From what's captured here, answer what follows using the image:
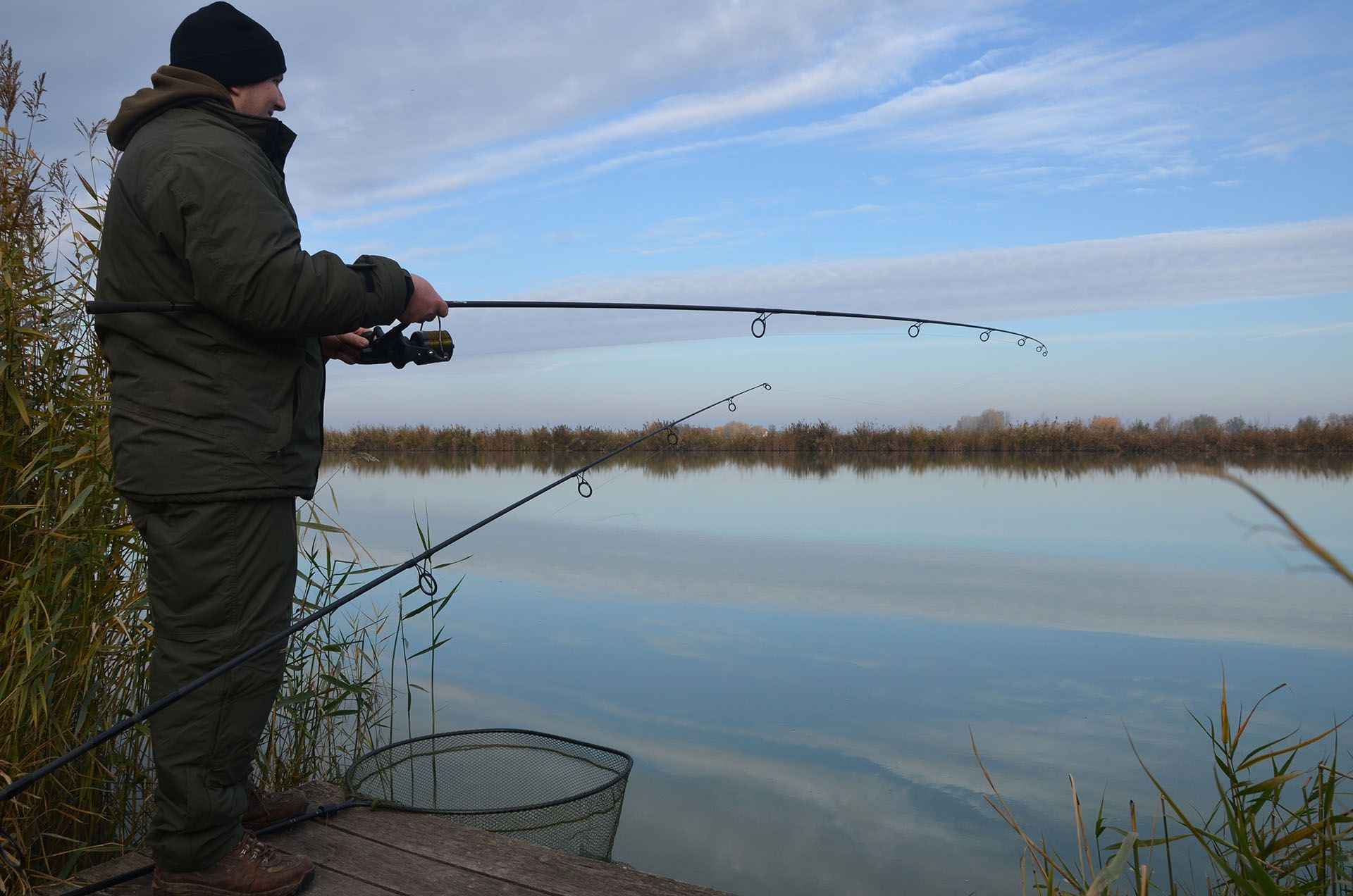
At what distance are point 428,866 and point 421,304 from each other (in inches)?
43.5

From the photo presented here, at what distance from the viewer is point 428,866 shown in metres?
1.93

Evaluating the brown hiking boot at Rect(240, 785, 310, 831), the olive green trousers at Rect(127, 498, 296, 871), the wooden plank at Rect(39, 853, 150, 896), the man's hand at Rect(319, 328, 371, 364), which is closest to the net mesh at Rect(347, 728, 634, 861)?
the brown hiking boot at Rect(240, 785, 310, 831)

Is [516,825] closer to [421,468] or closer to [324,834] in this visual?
[324,834]

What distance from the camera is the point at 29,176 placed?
8.14 feet

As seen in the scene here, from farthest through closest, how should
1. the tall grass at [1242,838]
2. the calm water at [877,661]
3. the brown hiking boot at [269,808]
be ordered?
the calm water at [877,661]
the brown hiking boot at [269,808]
the tall grass at [1242,838]

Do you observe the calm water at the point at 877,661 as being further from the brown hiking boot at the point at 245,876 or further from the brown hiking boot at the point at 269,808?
the brown hiking boot at the point at 245,876

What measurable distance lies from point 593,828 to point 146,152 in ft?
5.67

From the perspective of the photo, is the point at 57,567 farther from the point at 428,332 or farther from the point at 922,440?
the point at 922,440

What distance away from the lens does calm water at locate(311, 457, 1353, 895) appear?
114 inches

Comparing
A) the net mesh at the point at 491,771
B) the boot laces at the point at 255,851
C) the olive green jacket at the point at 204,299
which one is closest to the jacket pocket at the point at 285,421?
the olive green jacket at the point at 204,299

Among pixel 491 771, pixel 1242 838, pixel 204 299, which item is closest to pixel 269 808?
pixel 491 771

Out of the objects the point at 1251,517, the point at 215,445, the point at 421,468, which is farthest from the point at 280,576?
the point at 421,468

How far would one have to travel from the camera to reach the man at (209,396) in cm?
159

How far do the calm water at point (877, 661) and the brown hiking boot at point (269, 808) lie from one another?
100cm
